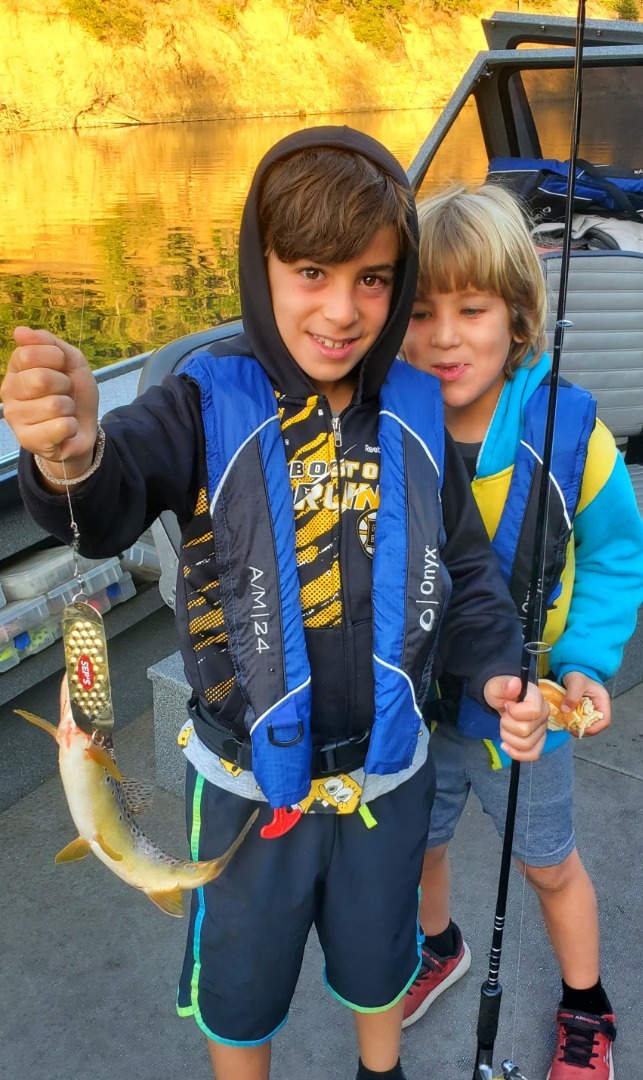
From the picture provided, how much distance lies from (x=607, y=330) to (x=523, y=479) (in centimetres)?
179

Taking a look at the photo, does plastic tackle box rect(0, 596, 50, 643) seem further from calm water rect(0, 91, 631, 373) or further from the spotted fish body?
the spotted fish body

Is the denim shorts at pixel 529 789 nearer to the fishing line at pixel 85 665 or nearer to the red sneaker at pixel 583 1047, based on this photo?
the red sneaker at pixel 583 1047

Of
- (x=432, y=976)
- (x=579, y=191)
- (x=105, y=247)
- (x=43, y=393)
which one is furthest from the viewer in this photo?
(x=105, y=247)

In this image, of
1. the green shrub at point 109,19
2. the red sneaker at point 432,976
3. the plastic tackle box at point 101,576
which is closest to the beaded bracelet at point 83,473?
the red sneaker at point 432,976

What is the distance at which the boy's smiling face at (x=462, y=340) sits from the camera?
5.78ft

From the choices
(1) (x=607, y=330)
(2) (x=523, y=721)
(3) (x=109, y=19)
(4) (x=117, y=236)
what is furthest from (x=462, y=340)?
(3) (x=109, y=19)

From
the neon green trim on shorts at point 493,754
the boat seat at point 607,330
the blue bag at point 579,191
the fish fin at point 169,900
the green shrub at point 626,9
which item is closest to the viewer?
the fish fin at point 169,900

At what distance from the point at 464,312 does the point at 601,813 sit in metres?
1.86

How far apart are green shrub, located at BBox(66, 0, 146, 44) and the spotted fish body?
4.38m

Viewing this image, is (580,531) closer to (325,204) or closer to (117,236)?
(325,204)

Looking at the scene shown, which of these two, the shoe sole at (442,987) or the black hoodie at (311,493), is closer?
the black hoodie at (311,493)

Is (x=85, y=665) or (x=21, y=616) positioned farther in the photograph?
(x=21, y=616)

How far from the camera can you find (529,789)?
1898 millimetres

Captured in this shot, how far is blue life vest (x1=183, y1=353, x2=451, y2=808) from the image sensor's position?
4.67 ft
